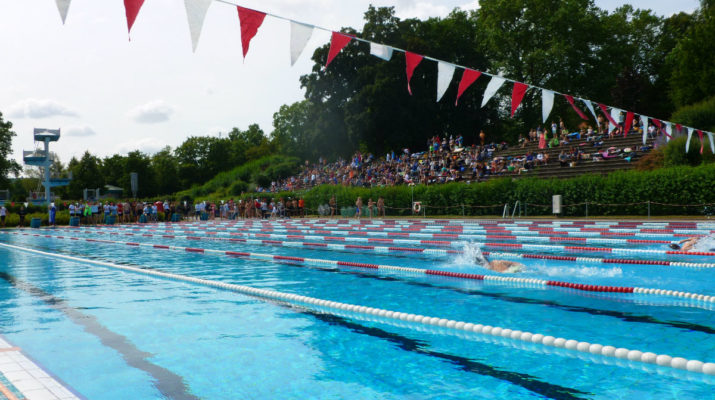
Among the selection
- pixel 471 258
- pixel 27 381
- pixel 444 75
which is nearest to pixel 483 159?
pixel 444 75

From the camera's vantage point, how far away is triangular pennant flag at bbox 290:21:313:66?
9367mm

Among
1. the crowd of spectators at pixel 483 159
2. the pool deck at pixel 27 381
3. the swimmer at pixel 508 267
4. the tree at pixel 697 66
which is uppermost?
the tree at pixel 697 66

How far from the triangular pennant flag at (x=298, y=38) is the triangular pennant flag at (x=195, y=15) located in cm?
188

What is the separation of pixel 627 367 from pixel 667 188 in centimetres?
1773

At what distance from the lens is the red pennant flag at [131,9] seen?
23.5 ft

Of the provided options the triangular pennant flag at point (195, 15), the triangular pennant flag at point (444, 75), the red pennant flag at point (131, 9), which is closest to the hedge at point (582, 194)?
the triangular pennant flag at point (444, 75)

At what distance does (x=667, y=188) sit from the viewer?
1902 centimetres

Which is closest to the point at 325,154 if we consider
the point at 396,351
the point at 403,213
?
the point at 403,213

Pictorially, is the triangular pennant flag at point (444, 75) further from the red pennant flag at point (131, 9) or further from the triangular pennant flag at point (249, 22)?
the red pennant flag at point (131, 9)

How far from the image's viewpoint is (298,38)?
30.8 feet

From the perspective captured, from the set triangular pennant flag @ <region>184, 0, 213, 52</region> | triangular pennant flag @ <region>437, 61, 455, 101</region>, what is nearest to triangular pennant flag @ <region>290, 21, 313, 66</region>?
triangular pennant flag @ <region>184, 0, 213, 52</region>

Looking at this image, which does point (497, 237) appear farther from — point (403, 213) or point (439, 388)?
point (403, 213)

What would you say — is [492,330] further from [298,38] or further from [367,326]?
[298,38]

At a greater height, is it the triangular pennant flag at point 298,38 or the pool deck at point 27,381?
the triangular pennant flag at point 298,38
